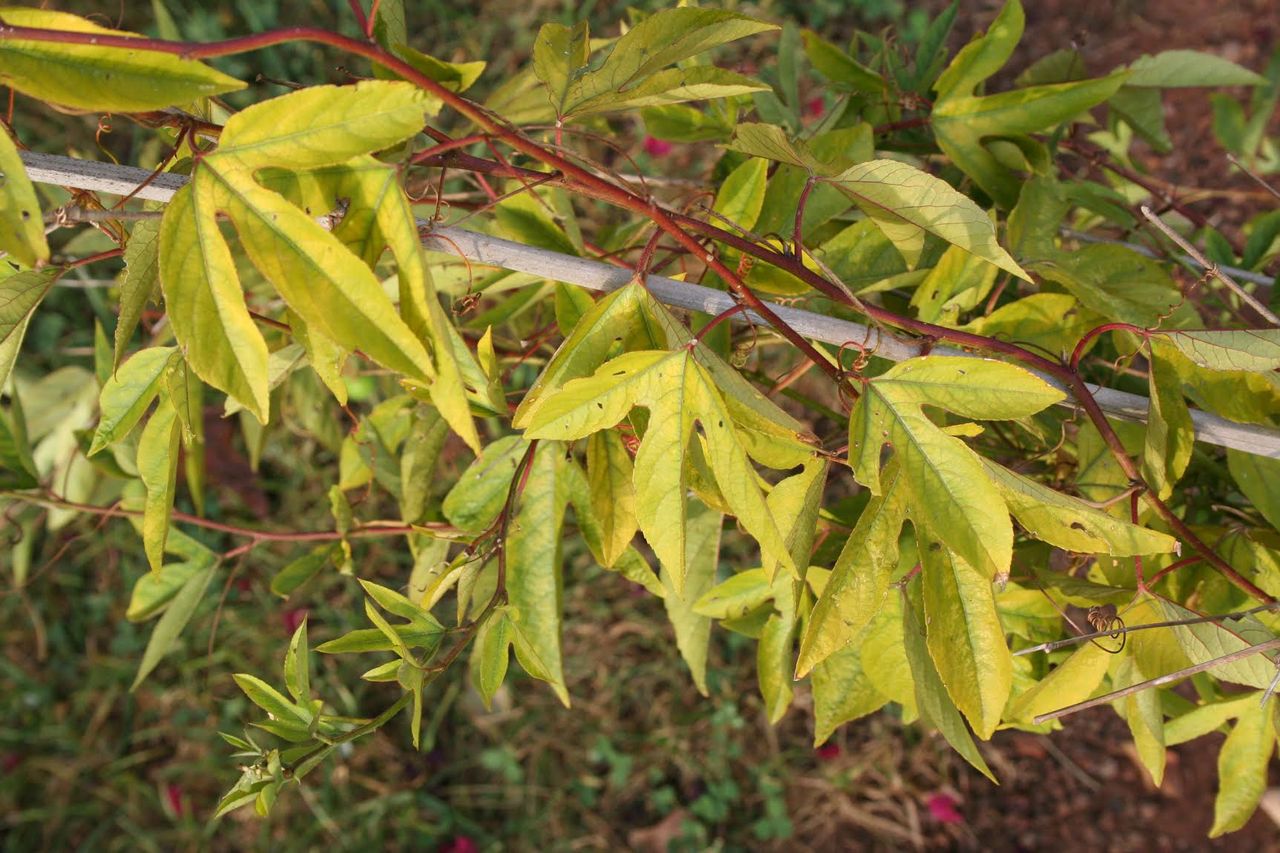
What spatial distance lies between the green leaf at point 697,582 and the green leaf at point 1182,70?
1024mm

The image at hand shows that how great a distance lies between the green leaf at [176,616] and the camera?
1.40 metres

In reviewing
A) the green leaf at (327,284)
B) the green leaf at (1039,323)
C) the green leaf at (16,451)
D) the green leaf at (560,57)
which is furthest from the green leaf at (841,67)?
the green leaf at (16,451)

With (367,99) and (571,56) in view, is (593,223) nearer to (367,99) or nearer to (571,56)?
(571,56)

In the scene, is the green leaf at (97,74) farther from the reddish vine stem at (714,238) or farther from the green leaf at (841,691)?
the green leaf at (841,691)

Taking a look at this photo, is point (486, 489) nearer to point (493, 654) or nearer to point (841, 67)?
point (493, 654)

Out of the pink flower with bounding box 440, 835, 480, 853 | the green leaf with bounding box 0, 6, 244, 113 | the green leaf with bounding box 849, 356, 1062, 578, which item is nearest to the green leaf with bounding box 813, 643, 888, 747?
the green leaf with bounding box 849, 356, 1062, 578

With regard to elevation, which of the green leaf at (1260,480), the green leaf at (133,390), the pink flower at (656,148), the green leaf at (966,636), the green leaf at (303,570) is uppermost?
the green leaf at (133,390)

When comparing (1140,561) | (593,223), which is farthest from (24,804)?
(1140,561)

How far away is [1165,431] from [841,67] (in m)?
0.73

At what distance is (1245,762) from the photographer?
1.28 meters

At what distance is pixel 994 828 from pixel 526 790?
1.29 meters

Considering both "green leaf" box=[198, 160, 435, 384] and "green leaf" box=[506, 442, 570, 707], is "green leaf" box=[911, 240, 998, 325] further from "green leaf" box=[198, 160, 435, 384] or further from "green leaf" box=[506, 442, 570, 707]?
"green leaf" box=[198, 160, 435, 384]

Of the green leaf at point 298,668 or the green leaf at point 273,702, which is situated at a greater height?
the green leaf at point 298,668

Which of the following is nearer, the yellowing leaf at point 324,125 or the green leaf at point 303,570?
the yellowing leaf at point 324,125
